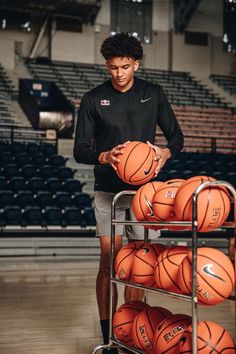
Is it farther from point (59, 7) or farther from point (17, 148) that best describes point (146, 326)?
point (59, 7)

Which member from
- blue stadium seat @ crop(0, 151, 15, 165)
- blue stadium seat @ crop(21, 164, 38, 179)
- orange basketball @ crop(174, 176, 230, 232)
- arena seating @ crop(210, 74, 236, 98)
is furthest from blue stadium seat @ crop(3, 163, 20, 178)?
arena seating @ crop(210, 74, 236, 98)

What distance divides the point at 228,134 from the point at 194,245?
49.4 ft

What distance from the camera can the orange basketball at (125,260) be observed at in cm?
283

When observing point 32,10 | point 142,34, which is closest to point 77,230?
point 32,10

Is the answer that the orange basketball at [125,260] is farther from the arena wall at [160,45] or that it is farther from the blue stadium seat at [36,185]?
the arena wall at [160,45]

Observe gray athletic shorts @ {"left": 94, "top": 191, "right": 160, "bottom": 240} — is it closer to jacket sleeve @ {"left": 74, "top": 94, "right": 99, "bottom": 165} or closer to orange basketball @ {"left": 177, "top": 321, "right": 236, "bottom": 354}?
jacket sleeve @ {"left": 74, "top": 94, "right": 99, "bottom": 165}

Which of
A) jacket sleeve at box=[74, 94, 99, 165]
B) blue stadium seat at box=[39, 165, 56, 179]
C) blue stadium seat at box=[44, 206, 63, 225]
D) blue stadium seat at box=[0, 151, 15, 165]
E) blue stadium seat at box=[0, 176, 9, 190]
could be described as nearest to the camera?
jacket sleeve at box=[74, 94, 99, 165]

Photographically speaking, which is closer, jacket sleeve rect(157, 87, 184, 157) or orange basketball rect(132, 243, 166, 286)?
orange basketball rect(132, 243, 166, 286)

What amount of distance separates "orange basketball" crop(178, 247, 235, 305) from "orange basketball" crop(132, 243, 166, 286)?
0.35m

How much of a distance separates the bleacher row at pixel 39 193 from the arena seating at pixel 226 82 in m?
9.80

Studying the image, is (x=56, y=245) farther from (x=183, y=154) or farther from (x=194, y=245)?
(x=194, y=245)

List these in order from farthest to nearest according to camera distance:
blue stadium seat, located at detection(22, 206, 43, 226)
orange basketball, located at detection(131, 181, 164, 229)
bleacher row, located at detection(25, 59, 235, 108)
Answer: bleacher row, located at detection(25, 59, 235, 108)
blue stadium seat, located at detection(22, 206, 43, 226)
orange basketball, located at detection(131, 181, 164, 229)

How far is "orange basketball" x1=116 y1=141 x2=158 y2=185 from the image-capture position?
9.12 ft

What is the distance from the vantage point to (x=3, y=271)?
704 cm
